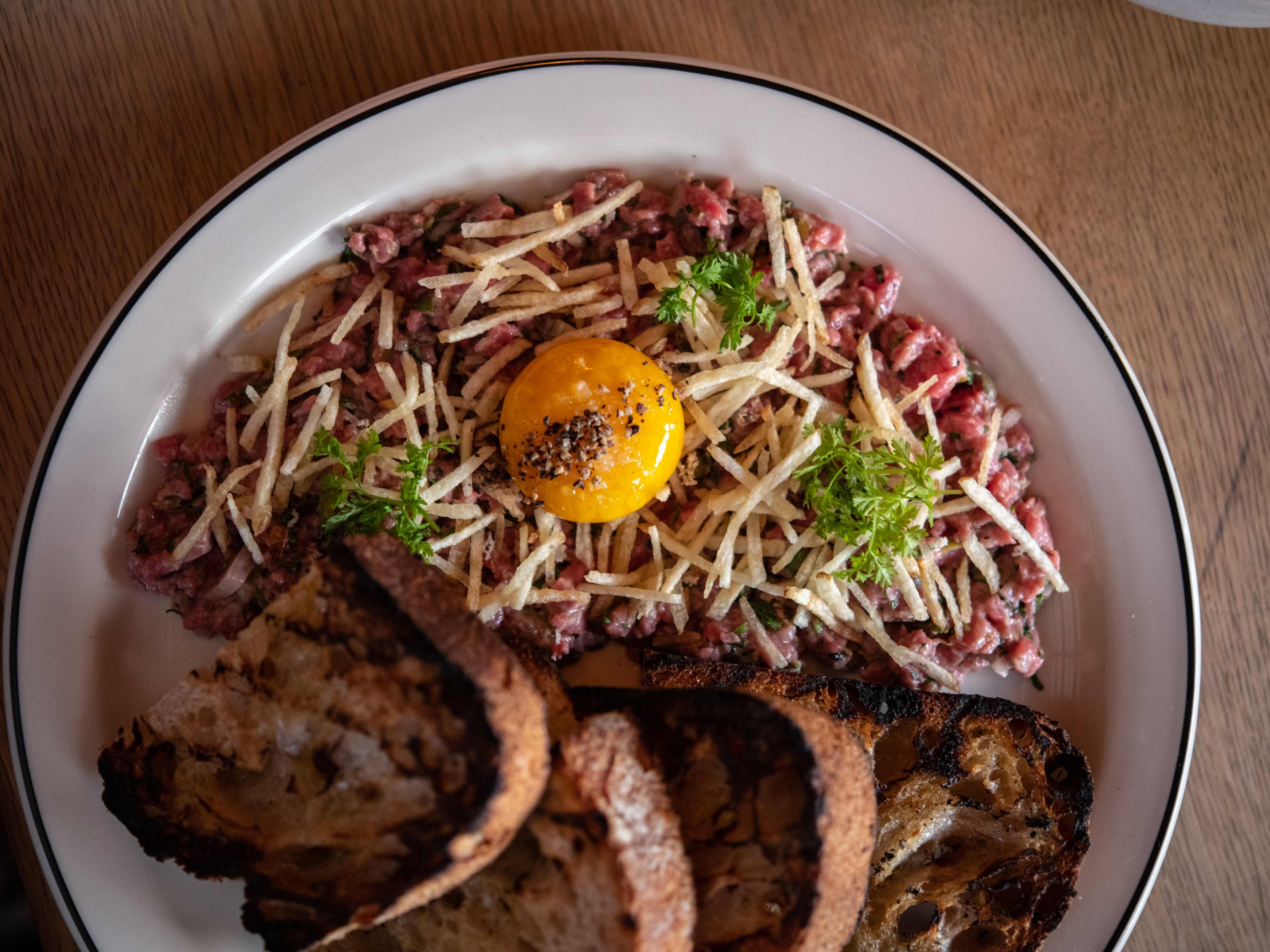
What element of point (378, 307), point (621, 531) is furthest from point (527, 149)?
point (621, 531)

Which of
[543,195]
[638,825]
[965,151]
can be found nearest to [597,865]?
[638,825]

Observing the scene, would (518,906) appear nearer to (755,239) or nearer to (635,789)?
(635,789)

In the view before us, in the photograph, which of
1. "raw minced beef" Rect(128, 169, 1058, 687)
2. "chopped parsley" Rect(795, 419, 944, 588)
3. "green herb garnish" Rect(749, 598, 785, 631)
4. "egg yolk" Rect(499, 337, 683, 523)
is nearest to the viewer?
"egg yolk" Rect(499, 337, 683, 523)

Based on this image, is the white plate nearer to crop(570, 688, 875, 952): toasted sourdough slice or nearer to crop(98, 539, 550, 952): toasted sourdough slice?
crop(98, 539, 550, 952): toasted sourdough slice

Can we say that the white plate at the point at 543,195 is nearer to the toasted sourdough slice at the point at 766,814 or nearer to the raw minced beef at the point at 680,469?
the raw minced beef at the point at 680,469

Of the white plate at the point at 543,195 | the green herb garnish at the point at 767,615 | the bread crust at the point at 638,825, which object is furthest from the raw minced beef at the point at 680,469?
the bread crust at the point at 638,825

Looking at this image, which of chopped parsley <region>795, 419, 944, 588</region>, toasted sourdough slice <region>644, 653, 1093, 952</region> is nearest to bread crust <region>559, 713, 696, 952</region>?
toasted sourdough slice <region>644, 653, 1093, 952</region>
